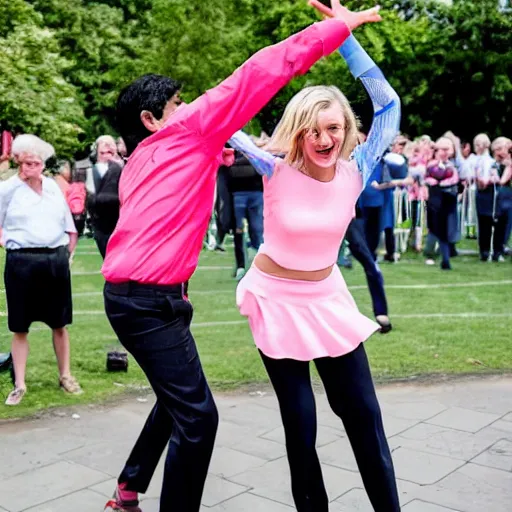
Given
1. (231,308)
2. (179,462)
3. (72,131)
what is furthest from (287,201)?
(72,131)

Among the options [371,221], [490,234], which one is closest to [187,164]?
[371,221]

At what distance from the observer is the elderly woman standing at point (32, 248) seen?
5410 millimetres

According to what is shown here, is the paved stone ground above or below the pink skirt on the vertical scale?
below

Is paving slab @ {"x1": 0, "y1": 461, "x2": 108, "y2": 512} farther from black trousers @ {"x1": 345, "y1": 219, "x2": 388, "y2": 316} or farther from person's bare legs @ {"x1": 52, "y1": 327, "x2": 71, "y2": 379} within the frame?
black trousers @ {"x1": 345, "y1": 219, "x2": 388, "y2": 316}

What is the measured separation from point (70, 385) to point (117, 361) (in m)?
0.59

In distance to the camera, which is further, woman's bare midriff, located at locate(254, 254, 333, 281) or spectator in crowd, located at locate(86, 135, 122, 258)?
spectator in crowd, located at locate(86, 135, 122, 258)

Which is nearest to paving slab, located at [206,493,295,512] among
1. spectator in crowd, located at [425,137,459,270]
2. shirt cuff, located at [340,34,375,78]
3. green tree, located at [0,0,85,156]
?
shirt cuff, located at [340,34,375,78]

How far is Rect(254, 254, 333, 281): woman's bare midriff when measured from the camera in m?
3.36

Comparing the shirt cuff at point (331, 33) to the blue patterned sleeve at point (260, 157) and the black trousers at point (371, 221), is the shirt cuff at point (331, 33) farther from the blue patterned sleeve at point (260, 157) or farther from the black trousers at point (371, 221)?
the black trousers at point (371, 221)

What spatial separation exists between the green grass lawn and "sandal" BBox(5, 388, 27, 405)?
47mm

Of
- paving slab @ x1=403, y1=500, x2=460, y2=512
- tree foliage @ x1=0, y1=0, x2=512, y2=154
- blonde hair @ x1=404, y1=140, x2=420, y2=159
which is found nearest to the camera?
paving slab @ x1=403, y1=500, x2=460, y2=512

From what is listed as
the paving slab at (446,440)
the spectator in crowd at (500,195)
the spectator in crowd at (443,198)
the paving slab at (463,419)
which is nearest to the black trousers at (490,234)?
the spectator in crowd at (500,195)

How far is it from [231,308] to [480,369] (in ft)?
11.7

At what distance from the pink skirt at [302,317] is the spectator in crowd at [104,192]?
2673mm
